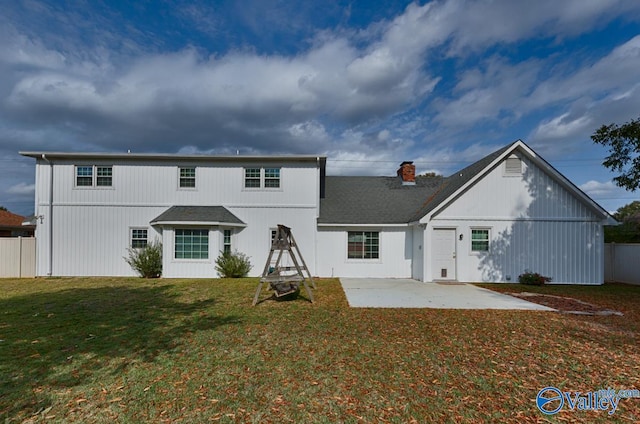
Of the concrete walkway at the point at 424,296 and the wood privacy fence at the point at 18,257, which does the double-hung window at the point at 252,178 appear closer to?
the concrete walkway at the point at 424,296

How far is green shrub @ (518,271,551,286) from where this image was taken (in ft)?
44.1

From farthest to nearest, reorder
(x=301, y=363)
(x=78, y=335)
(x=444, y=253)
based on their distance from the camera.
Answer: (x=444, y=253) → (x=78, y=335) → (x=301, y=363)

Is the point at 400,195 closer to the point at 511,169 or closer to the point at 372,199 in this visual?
the point at 372,199

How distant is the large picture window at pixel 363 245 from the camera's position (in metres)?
15.6

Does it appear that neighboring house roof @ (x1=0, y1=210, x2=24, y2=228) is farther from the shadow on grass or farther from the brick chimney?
the brick chimney

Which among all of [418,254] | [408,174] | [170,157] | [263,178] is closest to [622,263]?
[418,254]

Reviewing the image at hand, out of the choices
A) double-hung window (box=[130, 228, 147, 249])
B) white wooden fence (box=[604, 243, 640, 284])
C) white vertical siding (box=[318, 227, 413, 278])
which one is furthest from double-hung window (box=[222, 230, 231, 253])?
white wooden fence (box=[604, 243, 640, 284])

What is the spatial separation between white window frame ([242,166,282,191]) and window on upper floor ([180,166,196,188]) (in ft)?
8.15

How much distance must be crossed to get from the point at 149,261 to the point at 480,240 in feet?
49.3

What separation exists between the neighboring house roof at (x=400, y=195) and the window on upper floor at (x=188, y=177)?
658 centimetres

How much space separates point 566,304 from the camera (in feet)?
31.3

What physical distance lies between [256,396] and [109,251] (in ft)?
48.3

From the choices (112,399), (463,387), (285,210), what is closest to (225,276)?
(285,210)

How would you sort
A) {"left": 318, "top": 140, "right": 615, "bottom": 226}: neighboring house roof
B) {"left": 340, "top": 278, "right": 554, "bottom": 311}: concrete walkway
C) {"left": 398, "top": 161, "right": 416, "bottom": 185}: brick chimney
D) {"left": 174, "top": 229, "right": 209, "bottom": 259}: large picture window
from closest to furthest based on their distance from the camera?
{"left": 340, "top": 278, "right": 554, "bottom": 311}: concrete walkway → {"left": 318, "top": 140, "right": 615, "bottom": 226}: neighboring house roof → {"left": 174, "top": 229, "right": 209, "bottom": 259}: large picture window → {"left": 398, "top": 161, "right": 416, "bottom": 185}: brick chimney
